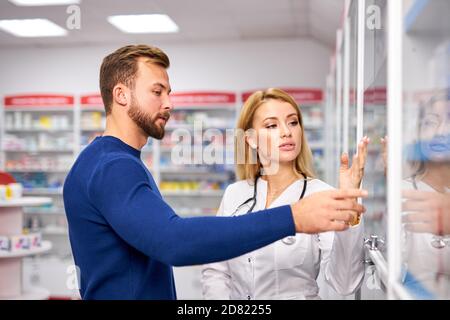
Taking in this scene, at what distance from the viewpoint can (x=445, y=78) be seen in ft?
4.82

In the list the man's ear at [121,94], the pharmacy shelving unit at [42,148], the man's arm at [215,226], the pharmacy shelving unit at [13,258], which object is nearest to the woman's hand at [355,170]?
the man's arm at [215,226]

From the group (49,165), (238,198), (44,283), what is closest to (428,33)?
(238,198)

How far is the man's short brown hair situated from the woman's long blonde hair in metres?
0.41

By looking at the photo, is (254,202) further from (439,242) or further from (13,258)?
(13,258)

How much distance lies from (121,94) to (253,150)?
63 centimetres

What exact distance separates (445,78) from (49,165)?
19.9 ft

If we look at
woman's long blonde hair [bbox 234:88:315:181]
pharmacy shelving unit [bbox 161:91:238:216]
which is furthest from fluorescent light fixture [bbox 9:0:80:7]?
pharmacy shelving unit [bbox 161:91:238:216]

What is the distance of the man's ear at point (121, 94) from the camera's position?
1.22 m

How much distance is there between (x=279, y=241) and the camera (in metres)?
1.53

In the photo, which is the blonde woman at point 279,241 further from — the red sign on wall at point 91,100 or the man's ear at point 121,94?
the red sign on wall at point 91,100

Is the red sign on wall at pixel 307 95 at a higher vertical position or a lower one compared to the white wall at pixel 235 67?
lower

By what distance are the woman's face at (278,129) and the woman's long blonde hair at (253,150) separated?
17 mm

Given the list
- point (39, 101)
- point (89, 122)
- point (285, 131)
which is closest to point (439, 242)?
point (285, 131)

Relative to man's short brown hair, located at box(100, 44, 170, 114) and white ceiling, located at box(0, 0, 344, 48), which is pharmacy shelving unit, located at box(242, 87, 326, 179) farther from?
man's short brown hair, located at box(100, 44, 170, 114)
